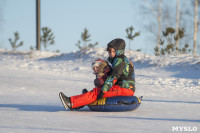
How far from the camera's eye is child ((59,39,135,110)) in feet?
18.8

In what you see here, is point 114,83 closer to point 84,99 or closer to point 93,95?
point 93,95

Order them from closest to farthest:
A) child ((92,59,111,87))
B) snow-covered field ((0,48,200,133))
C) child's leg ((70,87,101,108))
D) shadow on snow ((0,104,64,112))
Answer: snow-covered field ((0,48,200,133)) < child's leg ((70,87,101,108)) < child ((92,59,111,87)) < shadow on snow ((0,104,64,112))

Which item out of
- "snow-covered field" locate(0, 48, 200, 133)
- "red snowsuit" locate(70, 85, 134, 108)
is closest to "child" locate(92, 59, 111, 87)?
"red snowsuit" locate(70, 85, 134, 108)

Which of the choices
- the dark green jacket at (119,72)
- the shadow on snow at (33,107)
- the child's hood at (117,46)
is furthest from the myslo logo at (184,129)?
the shadow on snow at (33,107)

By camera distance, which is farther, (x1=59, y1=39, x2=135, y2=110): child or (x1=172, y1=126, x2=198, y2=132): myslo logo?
(x1=59, y1=39, x2=135, y2=110): child

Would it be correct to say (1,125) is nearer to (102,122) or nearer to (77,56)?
(102,122)

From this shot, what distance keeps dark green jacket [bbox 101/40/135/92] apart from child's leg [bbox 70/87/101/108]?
0.18m

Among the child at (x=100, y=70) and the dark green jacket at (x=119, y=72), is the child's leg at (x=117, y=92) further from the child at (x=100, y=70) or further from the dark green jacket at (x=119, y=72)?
the child at (x=100, y=70)

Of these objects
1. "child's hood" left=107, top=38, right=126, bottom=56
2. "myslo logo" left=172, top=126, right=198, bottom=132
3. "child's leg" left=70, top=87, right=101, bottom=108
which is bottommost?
"myslo logo" left=172, top=126, right=198, bottom=132

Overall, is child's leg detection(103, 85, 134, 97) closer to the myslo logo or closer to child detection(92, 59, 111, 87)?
child detection(92, 59, 111, 87)

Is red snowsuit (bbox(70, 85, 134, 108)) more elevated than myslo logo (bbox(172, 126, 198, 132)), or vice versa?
red snowsuit (bbox(70, 85, 134, 108))

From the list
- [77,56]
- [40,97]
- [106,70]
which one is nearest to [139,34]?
[77,56]

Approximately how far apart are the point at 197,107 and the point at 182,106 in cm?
29

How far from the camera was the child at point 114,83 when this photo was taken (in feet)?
A: 18.8
